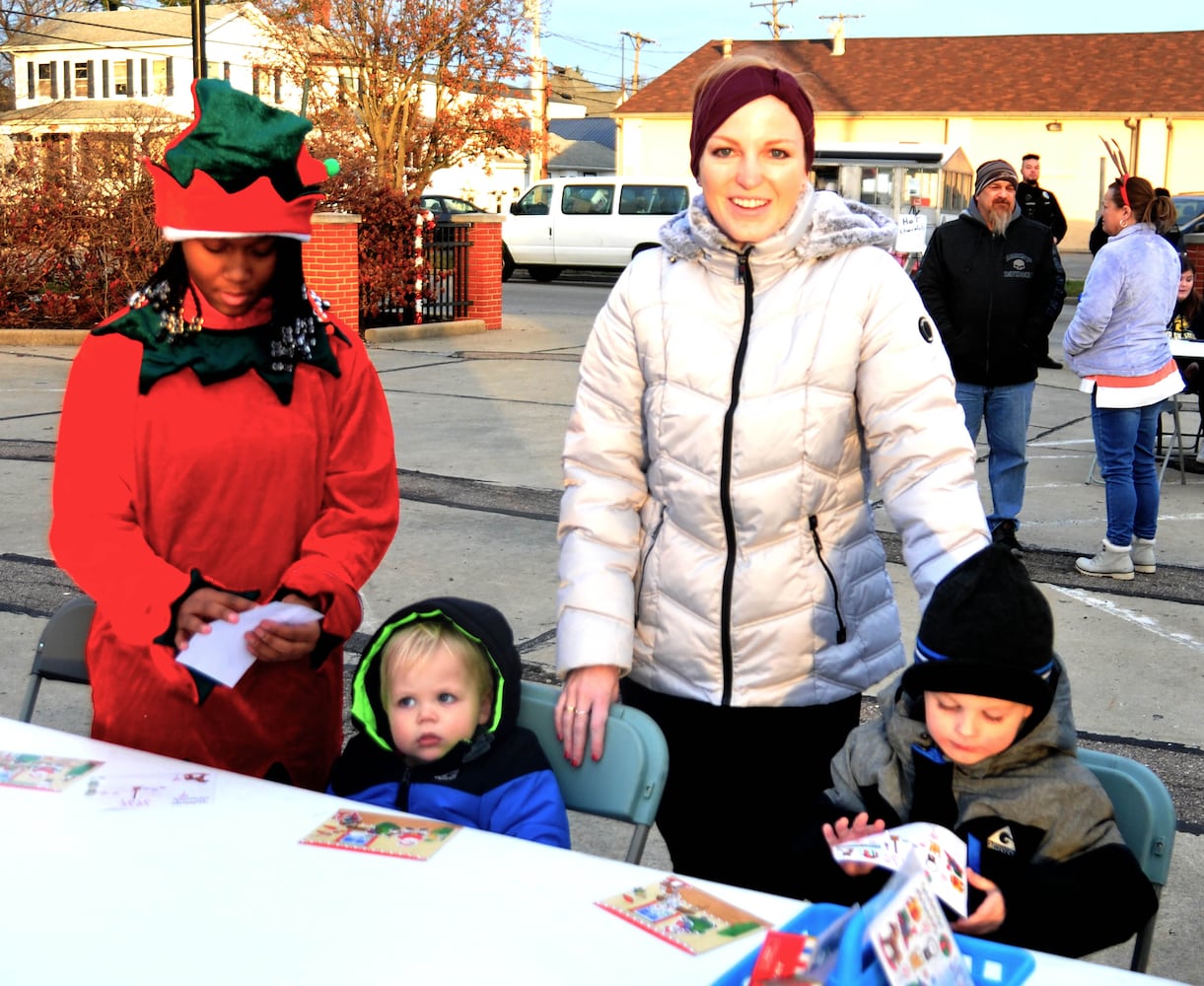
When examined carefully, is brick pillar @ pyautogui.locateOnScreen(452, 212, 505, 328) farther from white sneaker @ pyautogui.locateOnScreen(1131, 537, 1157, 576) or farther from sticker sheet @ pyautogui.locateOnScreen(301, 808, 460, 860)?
sticker sheet @ pyautogui.locateOnScreen(301, 808, 460, 860)

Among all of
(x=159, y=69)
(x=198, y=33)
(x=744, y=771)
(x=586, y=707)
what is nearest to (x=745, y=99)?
(x=586, y=707)

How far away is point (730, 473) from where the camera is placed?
2.31 meters

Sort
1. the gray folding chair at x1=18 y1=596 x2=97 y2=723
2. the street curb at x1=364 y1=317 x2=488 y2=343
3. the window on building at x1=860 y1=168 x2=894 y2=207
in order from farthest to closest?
the window on building at x1=860 y1=168 x2=894 y2=207 < the street curb at x1=364 y1=317 x2=488 y2=343 < the gray folding chair at x1=18 y1=596 x2=97 y2=723

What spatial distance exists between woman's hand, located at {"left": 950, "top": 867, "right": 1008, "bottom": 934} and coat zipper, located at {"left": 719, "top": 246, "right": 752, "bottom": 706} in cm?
60

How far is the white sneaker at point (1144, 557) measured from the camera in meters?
6.58

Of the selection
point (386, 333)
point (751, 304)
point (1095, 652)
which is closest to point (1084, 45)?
point (386, 333)

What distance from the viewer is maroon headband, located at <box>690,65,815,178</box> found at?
228 centimetres

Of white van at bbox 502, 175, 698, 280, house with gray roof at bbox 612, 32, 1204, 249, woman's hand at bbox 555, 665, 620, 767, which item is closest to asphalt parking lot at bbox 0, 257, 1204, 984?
woman's hand at bbox 555, 665, 620, 767

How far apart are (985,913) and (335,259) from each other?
12512 millimetres

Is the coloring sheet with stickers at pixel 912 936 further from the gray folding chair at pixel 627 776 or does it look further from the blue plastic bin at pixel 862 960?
Result: the gray folding chair at pixel 627 776

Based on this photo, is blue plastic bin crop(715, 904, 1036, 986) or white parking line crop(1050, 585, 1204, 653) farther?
white parking line crop(1050, 585, 1204, 653)

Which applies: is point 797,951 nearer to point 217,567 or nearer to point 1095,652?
point 217,567

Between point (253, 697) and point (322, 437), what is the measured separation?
1.64 ft

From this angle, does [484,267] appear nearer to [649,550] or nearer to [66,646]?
[66,646]
